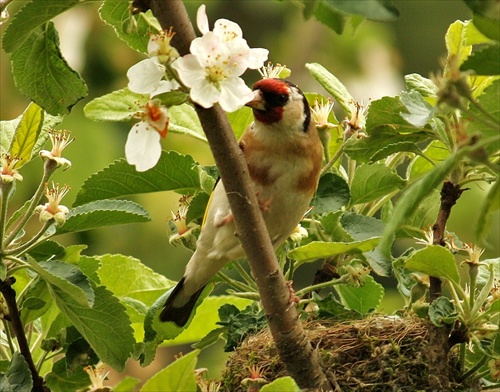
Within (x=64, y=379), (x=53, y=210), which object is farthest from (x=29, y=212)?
(x=64, y=379)

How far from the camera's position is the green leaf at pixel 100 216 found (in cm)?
250

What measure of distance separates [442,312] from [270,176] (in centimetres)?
89

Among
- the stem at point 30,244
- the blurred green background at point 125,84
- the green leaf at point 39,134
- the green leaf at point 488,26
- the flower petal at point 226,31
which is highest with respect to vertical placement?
the flower petal at point 226,31

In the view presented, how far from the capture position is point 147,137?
75.4 inches

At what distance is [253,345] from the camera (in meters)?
2.88

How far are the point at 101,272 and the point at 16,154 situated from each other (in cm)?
52

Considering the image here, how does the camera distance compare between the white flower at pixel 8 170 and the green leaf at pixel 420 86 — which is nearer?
the white flower at pixel 8 170

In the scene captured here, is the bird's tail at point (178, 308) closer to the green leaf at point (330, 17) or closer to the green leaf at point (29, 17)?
the green leaf at point (29, 17)

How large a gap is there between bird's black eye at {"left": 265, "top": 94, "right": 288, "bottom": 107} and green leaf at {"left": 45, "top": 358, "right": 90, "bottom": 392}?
3.53ft

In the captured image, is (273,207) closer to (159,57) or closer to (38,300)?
(38,300)

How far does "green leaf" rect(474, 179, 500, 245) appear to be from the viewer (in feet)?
5.24

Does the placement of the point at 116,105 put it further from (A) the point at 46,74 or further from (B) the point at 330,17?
(B) the point at 330,17

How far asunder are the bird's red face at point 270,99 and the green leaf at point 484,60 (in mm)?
1395

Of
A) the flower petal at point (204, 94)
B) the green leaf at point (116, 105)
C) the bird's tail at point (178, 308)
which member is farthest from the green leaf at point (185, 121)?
the flower petal at point (204, 94)
